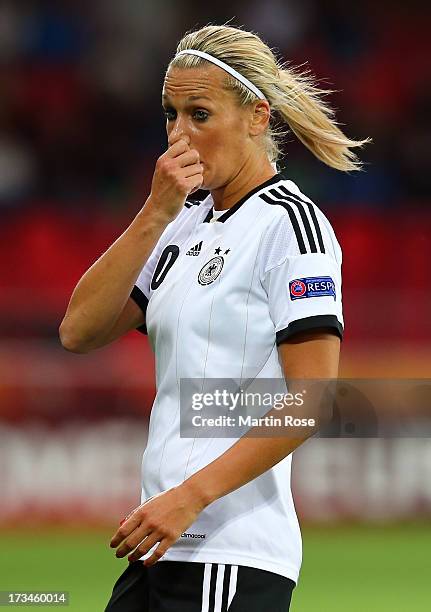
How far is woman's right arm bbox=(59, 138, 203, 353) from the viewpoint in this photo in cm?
275

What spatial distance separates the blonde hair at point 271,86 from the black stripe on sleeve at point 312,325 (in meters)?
0.56

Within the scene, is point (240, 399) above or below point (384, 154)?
below

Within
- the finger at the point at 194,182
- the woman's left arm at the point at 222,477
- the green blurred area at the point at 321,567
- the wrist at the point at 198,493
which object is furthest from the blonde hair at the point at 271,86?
the green blurred area at the point at 321,567

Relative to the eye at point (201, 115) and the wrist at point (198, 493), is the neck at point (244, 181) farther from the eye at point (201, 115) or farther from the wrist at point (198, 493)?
the wrist at point (198, 493)

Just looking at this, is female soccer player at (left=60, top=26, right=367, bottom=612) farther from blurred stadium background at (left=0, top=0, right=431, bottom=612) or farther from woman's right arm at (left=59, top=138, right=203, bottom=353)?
blurred stadium background at (left=0, top=0, right=431, bottom=612)

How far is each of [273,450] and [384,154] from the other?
29.9 ft

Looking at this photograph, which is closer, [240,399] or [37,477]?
[240,399]

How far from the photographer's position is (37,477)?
753 centimetres

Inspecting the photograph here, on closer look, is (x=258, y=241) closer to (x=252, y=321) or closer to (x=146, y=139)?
(x=252, y=321)

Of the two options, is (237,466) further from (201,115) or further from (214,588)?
(201,115)

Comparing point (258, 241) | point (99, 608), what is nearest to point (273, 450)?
point (258, 241)

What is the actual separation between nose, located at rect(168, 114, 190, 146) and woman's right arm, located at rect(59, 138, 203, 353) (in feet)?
0.05

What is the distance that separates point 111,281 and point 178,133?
0.38 m

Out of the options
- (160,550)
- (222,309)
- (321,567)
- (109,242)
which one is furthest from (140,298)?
(109,242)
